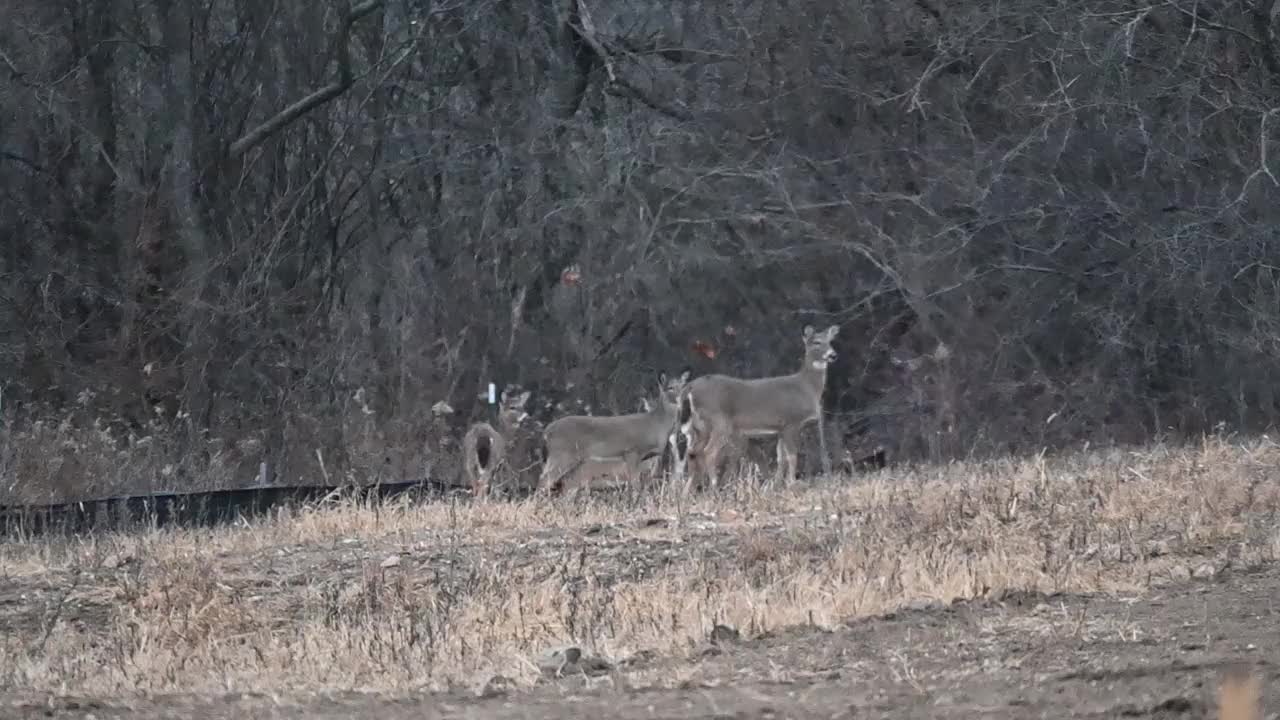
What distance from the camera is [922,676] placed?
734 centimetres

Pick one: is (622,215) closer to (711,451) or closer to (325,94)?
(325,94)

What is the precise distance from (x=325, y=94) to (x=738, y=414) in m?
6.30

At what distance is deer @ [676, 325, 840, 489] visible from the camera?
19625mm

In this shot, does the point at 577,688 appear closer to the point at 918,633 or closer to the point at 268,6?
the point at 918,633

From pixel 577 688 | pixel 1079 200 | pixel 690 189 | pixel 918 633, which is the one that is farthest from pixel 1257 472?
pixel 690 189

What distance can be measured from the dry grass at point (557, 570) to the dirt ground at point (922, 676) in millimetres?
259

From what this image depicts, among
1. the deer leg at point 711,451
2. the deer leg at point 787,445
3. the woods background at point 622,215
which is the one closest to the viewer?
the deer leg at point 787,445

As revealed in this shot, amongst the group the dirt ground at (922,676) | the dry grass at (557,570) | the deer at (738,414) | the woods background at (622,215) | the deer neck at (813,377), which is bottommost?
the dirt ground at (922,676)

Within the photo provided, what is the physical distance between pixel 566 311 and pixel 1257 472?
12808mm

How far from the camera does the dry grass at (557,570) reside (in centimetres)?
846

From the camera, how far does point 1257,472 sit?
13.3 meters

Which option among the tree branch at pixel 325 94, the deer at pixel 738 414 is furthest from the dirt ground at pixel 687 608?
the tree branch at pixel 325 94

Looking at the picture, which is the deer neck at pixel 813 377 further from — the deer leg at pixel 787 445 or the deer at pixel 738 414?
the deer leg at pixel 787 445

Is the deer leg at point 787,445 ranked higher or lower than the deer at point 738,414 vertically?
lower
